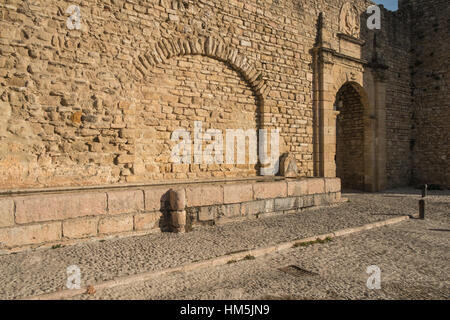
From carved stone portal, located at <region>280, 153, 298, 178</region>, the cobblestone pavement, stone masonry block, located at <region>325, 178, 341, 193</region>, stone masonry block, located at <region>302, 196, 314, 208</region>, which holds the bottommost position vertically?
the cobblestone pavement

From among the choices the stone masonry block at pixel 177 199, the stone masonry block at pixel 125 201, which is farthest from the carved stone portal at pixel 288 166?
the stone masonry block at pixel 125 201

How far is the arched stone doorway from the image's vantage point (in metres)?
11.6

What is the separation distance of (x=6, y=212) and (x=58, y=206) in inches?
22.7

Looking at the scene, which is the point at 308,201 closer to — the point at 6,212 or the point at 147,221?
the point at 147,221

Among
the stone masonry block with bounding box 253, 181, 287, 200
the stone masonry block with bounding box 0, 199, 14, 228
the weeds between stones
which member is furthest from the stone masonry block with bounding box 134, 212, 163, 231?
the weeds between stones

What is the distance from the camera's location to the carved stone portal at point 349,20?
10.3 meters

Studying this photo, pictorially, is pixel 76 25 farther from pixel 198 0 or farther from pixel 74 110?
pixel 198 0

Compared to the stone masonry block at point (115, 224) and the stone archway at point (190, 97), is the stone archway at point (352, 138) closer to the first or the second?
the stone archway at point (190, 97)

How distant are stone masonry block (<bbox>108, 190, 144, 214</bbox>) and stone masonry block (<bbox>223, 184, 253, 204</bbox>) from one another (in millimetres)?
1542

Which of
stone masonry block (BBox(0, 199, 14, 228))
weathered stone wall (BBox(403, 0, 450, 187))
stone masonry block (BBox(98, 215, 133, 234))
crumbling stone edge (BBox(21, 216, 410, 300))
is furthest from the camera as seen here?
weathered stone wall (BBox(403, 0, 450, 187))

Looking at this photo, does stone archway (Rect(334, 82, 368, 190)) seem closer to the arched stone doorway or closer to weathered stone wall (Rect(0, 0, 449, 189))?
the arched stone doorway

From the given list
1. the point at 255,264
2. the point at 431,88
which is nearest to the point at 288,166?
the point at 255,264

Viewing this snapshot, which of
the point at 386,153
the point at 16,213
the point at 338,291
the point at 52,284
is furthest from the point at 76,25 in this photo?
the point at 386,153
